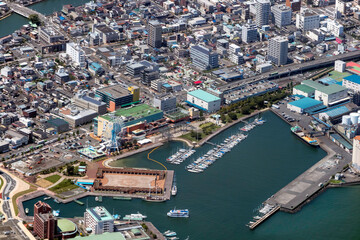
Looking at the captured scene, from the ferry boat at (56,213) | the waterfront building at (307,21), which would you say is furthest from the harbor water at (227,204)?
the waterfront building at (307,21)

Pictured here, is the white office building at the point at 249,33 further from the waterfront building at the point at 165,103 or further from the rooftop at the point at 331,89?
the waterfront building at the point at 165,103

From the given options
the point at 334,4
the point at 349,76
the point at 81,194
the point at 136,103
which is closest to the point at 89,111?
the point at 136,103

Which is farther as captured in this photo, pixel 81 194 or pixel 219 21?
pixel 219 21

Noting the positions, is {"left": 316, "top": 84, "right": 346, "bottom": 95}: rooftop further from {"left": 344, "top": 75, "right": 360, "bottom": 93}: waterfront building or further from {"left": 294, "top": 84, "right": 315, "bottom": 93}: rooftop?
{"left": 344, "top": 75, "right": 360, "bottom": 93}: waterfront building

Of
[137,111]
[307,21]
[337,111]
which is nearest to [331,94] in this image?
[337,111]

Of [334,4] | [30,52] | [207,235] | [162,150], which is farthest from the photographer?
[334,4]

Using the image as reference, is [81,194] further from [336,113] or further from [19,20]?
[19,20]
